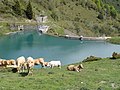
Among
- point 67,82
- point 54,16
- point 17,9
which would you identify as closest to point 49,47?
point 17,9

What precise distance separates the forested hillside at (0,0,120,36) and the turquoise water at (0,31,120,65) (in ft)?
45.5

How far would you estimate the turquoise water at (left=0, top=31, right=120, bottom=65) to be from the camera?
69.2 m

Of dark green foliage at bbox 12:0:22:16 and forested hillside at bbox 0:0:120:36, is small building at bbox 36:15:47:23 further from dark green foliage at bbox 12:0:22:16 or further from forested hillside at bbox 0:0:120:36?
dark green foliage at bbox 12:0:22:16

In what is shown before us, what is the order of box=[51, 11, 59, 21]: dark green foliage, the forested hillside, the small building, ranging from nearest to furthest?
1. the forested hillside
2. the small building
3. box=[51, 11, 59, 21]: dark green foliage

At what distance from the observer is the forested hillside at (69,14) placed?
118037mm

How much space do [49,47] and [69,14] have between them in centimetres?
6372

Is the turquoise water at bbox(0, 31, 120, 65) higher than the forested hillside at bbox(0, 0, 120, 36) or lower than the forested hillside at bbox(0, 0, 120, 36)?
lower

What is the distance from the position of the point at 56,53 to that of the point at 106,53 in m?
10.7

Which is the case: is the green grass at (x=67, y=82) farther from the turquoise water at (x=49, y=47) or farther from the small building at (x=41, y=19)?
the small building at (x=41, y=19)

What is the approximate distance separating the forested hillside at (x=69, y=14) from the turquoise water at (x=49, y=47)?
45.5 ft

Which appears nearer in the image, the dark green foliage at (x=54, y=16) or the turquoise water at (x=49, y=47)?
the turquoise water at (x=49, y=47)

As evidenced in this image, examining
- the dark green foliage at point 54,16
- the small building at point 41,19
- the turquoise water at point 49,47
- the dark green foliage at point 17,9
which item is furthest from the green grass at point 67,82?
the dark green foliage at point 54,16

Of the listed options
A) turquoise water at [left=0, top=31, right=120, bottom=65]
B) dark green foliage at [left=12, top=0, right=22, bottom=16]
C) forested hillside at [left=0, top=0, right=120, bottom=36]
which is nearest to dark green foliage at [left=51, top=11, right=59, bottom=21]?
forested hillside at [left=0, top=0, right=120, bottom=36]

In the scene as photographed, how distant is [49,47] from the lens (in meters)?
81.8
